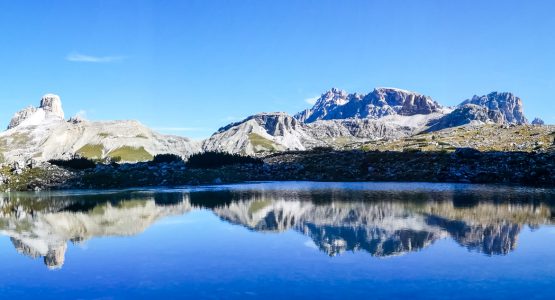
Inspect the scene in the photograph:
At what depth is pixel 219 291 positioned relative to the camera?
18.0 metres

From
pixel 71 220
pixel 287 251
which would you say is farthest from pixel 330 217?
pixel 71 220

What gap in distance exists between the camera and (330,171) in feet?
301

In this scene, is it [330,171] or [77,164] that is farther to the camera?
[77,164]

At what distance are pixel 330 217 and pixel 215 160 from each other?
66879 mm

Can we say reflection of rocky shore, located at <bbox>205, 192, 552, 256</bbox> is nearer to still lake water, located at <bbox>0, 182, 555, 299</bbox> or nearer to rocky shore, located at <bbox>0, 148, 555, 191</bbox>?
still lake water, located at <bbox>0, 182, 555, 299</bbox>

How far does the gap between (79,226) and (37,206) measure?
19648 millimetres

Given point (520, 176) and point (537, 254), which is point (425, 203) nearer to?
point (537, 254)

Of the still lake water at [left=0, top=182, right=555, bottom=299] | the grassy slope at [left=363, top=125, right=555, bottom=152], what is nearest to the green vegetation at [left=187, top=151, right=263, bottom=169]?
the grassy slope at [left=363, top=125, right=555, bottom=152]

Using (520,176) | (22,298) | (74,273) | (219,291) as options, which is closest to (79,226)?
(74,273)

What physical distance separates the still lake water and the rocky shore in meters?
31.7

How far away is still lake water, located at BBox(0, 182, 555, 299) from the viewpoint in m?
18.3

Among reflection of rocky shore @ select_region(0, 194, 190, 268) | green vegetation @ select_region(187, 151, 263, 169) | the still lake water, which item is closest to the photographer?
the still lake water

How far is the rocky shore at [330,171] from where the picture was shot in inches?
3039

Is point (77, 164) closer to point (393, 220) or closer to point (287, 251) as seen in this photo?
point (393, 220)
